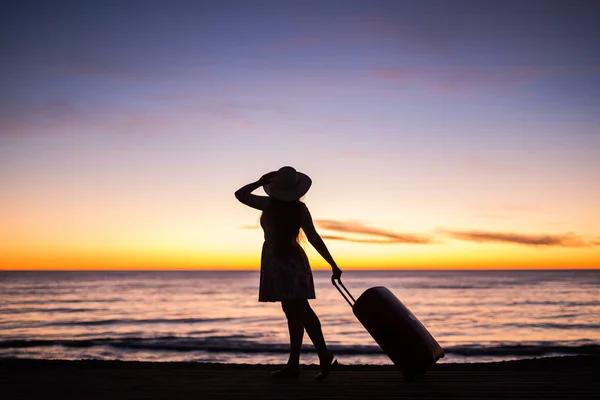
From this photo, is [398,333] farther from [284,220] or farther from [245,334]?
[245,334]

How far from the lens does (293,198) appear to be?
5.11 metres

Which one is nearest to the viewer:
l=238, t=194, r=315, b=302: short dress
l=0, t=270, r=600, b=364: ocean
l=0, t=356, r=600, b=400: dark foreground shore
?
l=0, t=356, r=600, b=400: dark foreground shore

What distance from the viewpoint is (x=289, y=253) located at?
5.15 meters

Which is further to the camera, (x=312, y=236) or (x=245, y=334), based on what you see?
(x=245, y=334)

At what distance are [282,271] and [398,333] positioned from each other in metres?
1.06

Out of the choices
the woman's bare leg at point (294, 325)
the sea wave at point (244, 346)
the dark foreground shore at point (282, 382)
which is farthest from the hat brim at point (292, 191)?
the sea wave at point (244, 346)

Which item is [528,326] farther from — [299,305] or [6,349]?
[299,305]

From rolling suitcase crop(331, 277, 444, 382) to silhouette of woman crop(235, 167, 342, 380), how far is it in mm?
411

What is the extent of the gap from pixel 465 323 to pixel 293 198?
2021cm

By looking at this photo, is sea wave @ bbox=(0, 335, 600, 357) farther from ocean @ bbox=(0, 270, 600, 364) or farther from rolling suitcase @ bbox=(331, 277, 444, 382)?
rolling suitcase @ bbox=(331, 277, 444, 382)

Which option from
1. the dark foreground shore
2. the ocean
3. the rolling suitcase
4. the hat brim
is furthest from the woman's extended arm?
the ocean

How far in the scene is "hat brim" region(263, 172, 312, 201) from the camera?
5105 mm

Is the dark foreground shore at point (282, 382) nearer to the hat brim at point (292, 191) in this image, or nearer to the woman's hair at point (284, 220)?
the woman's hair at point (284, 220)

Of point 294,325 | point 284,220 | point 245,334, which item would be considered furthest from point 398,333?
point 245,334
